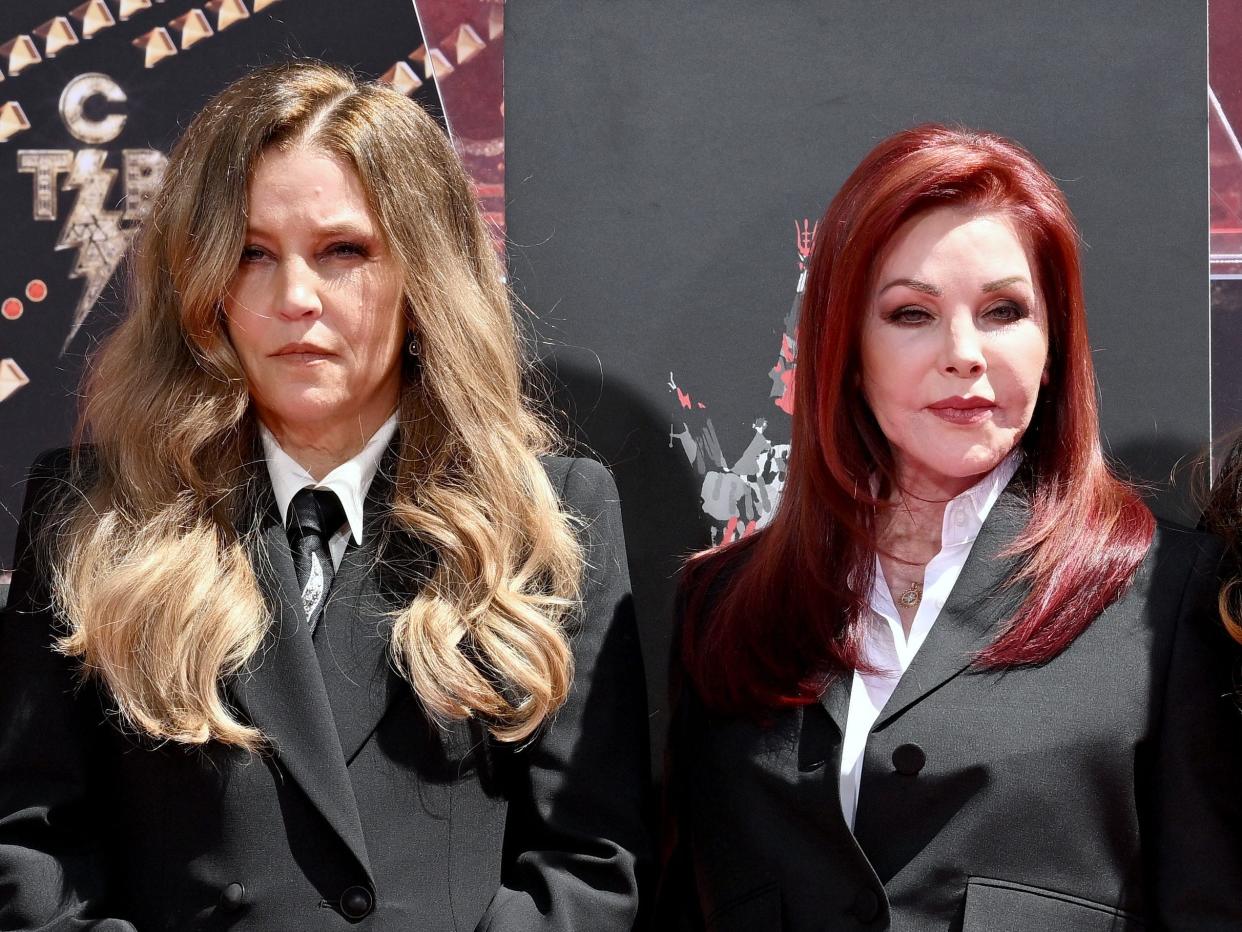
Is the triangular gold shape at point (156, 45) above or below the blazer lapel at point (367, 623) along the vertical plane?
above

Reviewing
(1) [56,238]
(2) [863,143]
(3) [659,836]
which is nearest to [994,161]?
(2) [863,143]

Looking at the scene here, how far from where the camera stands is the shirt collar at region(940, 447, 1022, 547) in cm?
241

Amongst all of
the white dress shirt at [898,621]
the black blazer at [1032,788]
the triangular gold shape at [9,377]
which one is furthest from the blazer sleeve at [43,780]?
the white dress shirt at [898,621]

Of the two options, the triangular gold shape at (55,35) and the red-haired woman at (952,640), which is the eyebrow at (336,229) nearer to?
the red-haired woman at (952,640)

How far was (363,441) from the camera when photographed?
2.54 metres

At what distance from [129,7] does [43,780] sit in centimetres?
163

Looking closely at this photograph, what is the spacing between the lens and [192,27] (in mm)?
3088

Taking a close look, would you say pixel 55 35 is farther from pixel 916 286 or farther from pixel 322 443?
pixel 916 286

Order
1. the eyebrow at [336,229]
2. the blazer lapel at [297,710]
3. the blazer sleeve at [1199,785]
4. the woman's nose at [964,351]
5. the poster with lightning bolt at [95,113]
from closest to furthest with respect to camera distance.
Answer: the blazer sleeve at [1199,785]
the blazer lapel at [297,710]
the woman's nose at [964,351]
the eyebrow at [336,229]
the poster with lightning bolt at [95,113]

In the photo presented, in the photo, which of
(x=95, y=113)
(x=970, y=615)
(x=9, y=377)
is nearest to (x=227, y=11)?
(x=95, y=113)

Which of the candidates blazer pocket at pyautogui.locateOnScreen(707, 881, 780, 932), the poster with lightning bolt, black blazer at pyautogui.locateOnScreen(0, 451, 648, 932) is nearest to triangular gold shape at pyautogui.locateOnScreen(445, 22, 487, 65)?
the poster with lightning bolt

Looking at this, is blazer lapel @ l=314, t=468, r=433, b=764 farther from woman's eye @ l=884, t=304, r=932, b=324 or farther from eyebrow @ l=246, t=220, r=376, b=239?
woman's eye @ l=884, t=304, r=932, b=324

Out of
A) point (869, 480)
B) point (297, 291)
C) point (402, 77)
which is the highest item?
point (402, 77)

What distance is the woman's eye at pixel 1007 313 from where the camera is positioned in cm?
237
